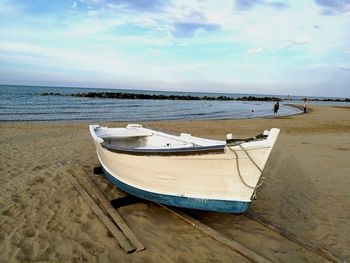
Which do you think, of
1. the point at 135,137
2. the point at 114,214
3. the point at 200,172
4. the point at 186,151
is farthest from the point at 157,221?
the point at 135,137

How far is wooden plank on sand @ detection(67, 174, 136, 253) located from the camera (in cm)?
392

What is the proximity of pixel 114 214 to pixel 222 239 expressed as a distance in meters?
1.93

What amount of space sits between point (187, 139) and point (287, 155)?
17.8ft

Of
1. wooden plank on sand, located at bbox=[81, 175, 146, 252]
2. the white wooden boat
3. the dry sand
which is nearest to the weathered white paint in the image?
the white wooden boat

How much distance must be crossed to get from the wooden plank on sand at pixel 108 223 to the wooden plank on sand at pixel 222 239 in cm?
113

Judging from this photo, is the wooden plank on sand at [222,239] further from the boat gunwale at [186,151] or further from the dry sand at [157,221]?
the boat gunwale at [186,151]

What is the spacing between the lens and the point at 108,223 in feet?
14.8

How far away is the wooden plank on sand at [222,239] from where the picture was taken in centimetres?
371

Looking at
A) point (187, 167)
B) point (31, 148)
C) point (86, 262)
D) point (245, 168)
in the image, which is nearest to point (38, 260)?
point (86, 262)

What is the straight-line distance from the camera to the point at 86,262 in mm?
3699

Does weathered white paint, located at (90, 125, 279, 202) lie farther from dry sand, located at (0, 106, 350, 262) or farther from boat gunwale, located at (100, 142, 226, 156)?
dry sand, located at (0, 106, 350, 262)

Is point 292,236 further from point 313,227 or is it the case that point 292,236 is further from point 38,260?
point 38,260

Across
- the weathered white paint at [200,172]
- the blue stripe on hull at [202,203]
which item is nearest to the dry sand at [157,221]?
the blue stripe on hull at [202,203]

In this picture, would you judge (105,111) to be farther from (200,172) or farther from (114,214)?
(200,172)
